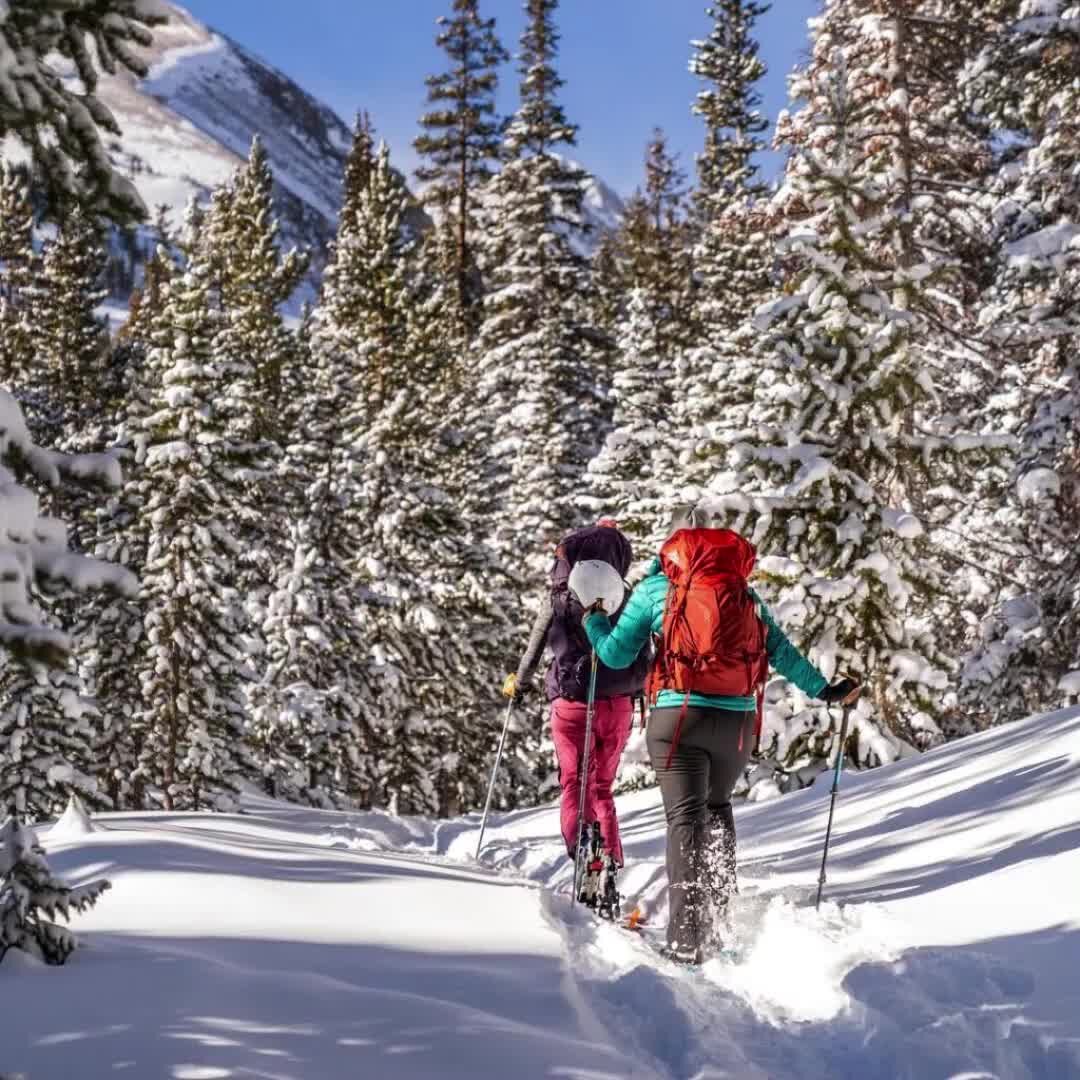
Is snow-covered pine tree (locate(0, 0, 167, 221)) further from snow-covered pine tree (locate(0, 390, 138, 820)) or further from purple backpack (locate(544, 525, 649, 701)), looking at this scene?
→ purple backpack (locate(544, 525, 649, 701))

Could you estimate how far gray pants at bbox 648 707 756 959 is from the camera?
5.78 meters

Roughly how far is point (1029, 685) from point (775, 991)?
1231 cm

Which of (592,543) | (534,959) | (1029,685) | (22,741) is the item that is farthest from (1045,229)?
(22,741)

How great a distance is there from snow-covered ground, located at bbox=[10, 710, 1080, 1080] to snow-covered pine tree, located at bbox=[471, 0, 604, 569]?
26.7 metres

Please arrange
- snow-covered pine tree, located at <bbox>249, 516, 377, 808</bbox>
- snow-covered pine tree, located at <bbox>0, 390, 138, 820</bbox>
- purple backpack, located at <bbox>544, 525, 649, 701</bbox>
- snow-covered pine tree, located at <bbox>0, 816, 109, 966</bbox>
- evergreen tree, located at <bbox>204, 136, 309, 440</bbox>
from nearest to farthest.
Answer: snow-covered pine tree, located at <bbox>0, 390, 138, 820</bbox> < snow-covered pine tree, located at <bbox>0, 816, 109, 966</bbox> < purple backpack, located at <bbox>544, 525, 649, 701</bbox> < snow-covered pine tree, located at <bbox>249, 516, 377, 808</bbox> < evergreen tree, located at <bbox>204, 136, 309, 440</bbox>

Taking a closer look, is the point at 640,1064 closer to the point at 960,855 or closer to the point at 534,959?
the point at 534,959

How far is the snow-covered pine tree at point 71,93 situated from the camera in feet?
11.4

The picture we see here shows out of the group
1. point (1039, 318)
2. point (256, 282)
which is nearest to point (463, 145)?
point (256, 282)

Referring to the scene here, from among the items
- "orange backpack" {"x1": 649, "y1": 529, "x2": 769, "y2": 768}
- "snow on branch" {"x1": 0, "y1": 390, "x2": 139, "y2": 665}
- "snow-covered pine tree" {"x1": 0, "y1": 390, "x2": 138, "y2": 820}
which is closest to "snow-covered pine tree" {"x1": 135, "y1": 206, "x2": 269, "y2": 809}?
"orange backpack" {"x1": 649, "y1": 529, "x2": 769, "y2": 768}

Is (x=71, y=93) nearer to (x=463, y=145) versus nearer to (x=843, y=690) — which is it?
(x=843, y=690)

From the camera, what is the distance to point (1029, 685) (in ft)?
52.1

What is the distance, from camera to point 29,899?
12.7ft

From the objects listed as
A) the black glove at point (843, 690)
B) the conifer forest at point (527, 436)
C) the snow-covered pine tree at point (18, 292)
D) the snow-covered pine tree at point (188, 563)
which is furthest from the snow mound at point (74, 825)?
the snow-covered pine tree at point (18, 292)

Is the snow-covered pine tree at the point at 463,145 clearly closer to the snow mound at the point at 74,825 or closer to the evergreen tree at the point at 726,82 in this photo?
the evergreen tree at the point at 726,82
